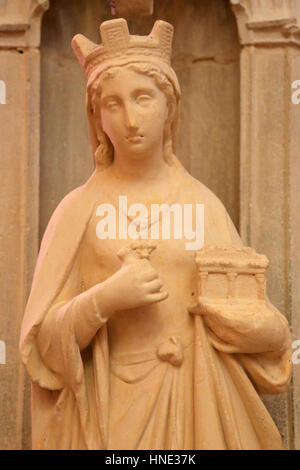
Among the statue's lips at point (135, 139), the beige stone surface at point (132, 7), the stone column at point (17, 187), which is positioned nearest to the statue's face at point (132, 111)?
the statue's lips at point (135, 139)

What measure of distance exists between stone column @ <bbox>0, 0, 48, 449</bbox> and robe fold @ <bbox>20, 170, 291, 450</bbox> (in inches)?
35.2

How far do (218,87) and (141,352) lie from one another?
197 cm

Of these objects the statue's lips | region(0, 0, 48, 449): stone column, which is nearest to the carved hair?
the statue's lips

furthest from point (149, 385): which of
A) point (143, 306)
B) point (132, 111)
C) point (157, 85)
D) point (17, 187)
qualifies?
point (17, 187)

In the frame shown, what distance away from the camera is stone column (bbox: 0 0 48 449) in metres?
6.11

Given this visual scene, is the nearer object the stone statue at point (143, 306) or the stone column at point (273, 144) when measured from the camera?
the stone statue at point (143, 306)

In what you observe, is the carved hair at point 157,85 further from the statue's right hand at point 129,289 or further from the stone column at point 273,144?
the stone column at point 273,144

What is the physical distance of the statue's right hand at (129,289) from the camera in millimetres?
4922

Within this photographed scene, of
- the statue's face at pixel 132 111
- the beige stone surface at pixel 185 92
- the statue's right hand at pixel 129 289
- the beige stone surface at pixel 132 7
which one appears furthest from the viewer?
the beige stone surface at pixel 185 92

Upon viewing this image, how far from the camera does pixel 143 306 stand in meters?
5.12

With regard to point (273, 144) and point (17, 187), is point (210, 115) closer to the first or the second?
point (273, 144)

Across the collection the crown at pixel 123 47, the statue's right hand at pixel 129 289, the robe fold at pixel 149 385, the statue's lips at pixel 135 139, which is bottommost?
the robe fold at pixel 149 385

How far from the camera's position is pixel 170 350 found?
5.06m

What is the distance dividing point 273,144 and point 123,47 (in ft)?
4.26
